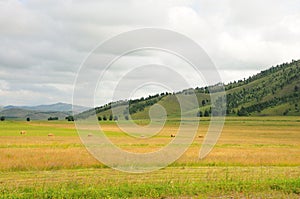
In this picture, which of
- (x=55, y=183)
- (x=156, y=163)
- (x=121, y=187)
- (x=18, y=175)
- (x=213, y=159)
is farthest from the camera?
(x=213, y=159)

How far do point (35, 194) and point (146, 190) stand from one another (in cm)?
446

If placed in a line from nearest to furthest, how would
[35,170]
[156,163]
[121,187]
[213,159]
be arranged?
1. [121,187]
2. [35,170]
3. [156,163]
4. [213,159]

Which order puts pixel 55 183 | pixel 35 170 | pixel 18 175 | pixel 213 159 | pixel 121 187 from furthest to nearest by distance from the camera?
pixel 213 159
pixel 35 170
pixel 18 175
pixel 55 183
pixel 121 187

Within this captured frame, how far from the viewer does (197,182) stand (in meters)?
18.6

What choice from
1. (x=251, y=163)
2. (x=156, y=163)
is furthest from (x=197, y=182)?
(x=251, y=163)

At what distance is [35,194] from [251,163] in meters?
18.5

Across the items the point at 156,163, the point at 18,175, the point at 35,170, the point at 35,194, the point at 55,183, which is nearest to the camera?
the point at 35,194

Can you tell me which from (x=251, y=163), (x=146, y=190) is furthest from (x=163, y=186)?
(x=251, y=163)

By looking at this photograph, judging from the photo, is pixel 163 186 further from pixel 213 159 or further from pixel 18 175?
pixel 213 159

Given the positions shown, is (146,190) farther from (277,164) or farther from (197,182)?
(277,164)

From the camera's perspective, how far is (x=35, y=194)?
1572 cm

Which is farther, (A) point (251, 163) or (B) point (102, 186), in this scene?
(A) point (251, 163)

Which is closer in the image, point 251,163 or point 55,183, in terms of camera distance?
point 55,183

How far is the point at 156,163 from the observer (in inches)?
1112
